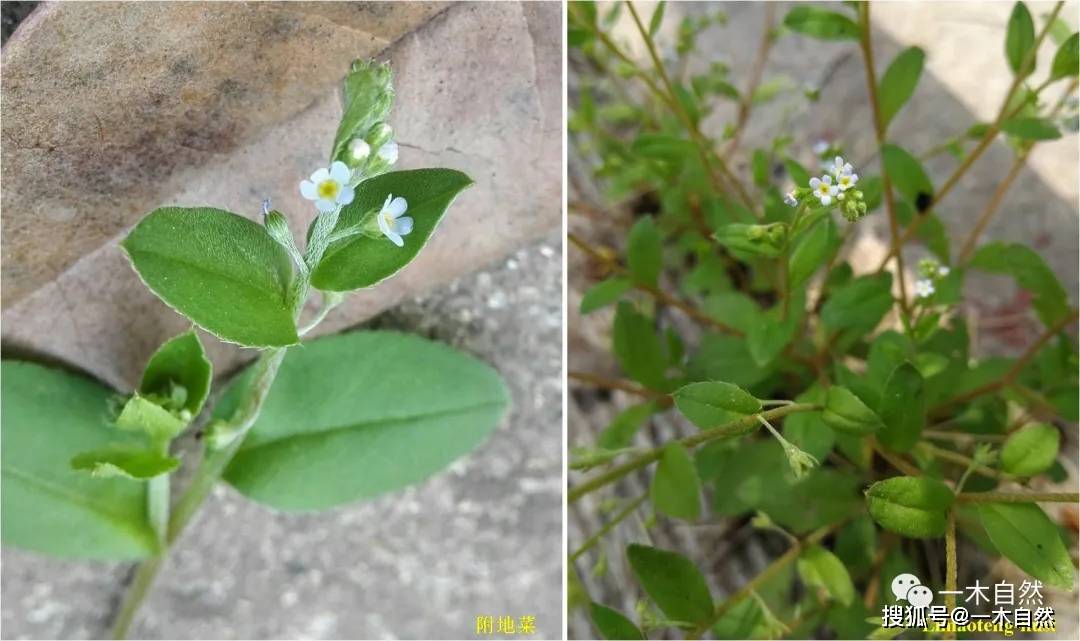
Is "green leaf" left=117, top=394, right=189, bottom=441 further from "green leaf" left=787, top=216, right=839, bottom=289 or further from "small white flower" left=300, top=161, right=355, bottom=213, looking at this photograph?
"green leaf" left=787, top=216, right=839, bottom=289

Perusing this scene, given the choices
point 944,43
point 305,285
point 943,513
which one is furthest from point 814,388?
point 944,43

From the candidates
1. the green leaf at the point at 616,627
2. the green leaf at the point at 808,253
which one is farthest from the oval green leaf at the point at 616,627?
the green leaf at the point at 808,253

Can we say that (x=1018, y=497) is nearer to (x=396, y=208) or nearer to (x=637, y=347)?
(x=637, y=347)

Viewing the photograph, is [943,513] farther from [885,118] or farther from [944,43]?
[944,43]

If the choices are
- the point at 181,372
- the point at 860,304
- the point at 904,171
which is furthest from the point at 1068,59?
the point at 181,372

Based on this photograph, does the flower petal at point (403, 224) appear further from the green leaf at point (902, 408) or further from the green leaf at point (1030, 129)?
the green leaf at point (1030, 129)

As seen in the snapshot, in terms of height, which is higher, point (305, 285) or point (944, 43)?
point (944, 43)
